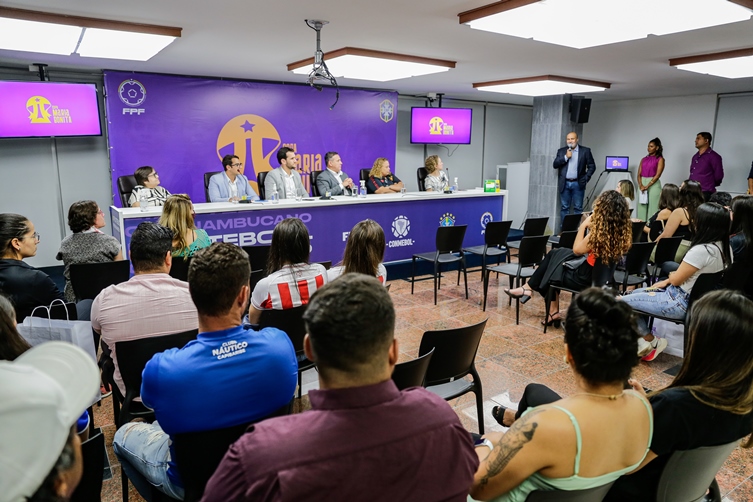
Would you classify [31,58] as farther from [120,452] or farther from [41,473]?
[41,473]

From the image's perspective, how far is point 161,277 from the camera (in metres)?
2.41

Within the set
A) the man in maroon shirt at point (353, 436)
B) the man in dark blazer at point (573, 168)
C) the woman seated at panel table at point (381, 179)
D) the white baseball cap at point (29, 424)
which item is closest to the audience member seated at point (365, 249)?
the man in maroon shirt at point (353, 436)

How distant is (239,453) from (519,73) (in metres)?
6.70

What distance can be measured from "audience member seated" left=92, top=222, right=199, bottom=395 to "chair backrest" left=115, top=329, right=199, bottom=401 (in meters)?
0.14

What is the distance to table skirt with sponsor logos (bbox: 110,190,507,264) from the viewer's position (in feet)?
17.4

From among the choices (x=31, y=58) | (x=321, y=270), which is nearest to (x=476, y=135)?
(x=31, y=58)

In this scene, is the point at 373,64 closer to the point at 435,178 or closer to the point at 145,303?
the point at 435,178

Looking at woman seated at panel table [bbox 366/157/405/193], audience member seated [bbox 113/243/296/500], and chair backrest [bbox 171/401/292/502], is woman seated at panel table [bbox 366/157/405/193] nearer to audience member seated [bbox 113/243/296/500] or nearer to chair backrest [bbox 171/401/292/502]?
audience member seated [bbox 113/243/296/500]

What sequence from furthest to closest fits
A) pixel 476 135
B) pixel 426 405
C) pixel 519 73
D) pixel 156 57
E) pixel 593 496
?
pixel 476 135 < pixel 519 73 < pixel 156 57 < pixel 593 496 < pixel 426 405

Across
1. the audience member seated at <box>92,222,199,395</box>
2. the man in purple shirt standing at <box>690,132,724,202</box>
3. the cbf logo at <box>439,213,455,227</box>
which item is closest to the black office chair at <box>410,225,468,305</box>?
the cbf logo at <box>439,213,455,227</box>

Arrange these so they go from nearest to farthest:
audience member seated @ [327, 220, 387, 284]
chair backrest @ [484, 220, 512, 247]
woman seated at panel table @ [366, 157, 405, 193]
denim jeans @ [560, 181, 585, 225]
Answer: audience member seated @ [327, 220, 387, 284], chair backrest @ [484, 220, 512, 247], woman seated at panel table @ [366, 157, 405, 193], denim jeans @ [560, 181, 585, 225]

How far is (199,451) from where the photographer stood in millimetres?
1566

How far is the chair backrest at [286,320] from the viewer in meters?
2.62

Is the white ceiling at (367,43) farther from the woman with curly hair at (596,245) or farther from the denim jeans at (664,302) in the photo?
the denim jeans at (664,302)
